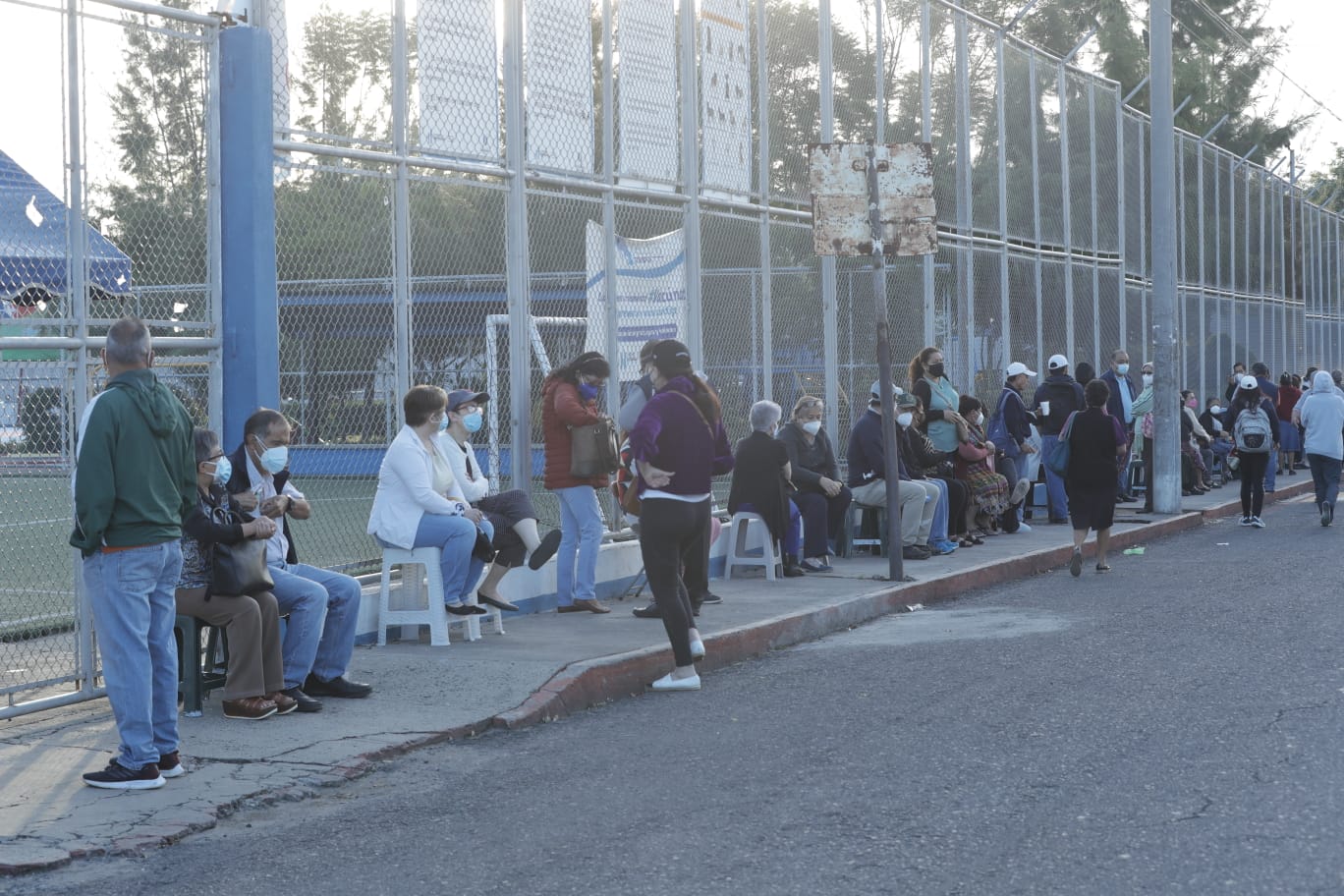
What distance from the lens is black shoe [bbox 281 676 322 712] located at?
27.1 feet

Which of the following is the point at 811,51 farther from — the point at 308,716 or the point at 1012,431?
the point at 308,716

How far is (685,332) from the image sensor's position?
46.1 ft

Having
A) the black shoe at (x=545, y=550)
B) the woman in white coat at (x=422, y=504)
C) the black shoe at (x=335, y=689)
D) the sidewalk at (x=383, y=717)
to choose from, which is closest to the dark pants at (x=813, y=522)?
the sidewalk at (x=383, y=717)

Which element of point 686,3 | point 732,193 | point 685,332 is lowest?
point 685,332

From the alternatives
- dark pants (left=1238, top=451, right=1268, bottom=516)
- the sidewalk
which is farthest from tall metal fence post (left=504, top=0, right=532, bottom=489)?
dark pants (left=1238, top=451, right=1268, bottom=516)

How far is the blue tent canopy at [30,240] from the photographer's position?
817 centimetres

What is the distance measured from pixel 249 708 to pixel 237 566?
0.68m

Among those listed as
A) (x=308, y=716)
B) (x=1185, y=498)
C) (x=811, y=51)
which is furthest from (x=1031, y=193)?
(x=308, y=716)

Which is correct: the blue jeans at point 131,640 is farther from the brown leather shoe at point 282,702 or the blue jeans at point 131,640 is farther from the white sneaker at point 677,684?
the white sneaker at point 677,684

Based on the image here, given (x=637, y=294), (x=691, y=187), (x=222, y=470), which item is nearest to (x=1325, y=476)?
(x=691, y=187)

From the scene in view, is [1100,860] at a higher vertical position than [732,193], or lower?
lower

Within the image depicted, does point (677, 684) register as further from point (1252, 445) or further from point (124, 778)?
point (1252, 445)

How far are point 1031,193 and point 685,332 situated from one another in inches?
385

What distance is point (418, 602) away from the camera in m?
10.4
